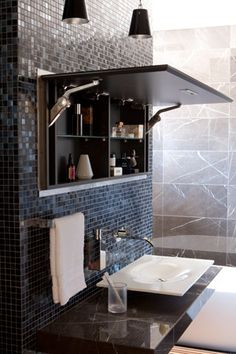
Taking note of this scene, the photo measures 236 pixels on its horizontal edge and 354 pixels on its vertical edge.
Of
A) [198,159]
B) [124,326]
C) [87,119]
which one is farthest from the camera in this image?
[198,159]

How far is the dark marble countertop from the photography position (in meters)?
1.96

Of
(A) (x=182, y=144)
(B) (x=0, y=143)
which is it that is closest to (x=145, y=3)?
(A) (x=182, y=144)

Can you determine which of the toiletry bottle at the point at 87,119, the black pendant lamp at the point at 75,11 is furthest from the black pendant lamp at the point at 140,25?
the black pendant lamp at the point at 75,11

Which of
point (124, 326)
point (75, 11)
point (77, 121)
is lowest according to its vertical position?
point (124, 326)

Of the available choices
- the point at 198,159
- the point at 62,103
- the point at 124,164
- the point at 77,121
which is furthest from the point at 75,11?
the point at 198,159

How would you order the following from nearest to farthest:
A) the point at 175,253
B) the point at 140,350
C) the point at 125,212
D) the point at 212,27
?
1. the point at 140,350
2. the point at 125,212
3. the point at 212,27
4. the point at 175,253

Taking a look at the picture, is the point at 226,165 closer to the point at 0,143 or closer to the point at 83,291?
the point at 83,291

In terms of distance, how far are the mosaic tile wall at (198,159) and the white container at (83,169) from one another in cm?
204

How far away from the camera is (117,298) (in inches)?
90.9

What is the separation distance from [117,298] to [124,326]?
0.68ft

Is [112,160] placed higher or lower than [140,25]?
lower

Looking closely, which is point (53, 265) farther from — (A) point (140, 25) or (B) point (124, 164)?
(A) point (140, 25)

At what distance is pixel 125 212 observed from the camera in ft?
10.2

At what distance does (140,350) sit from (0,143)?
101cm
